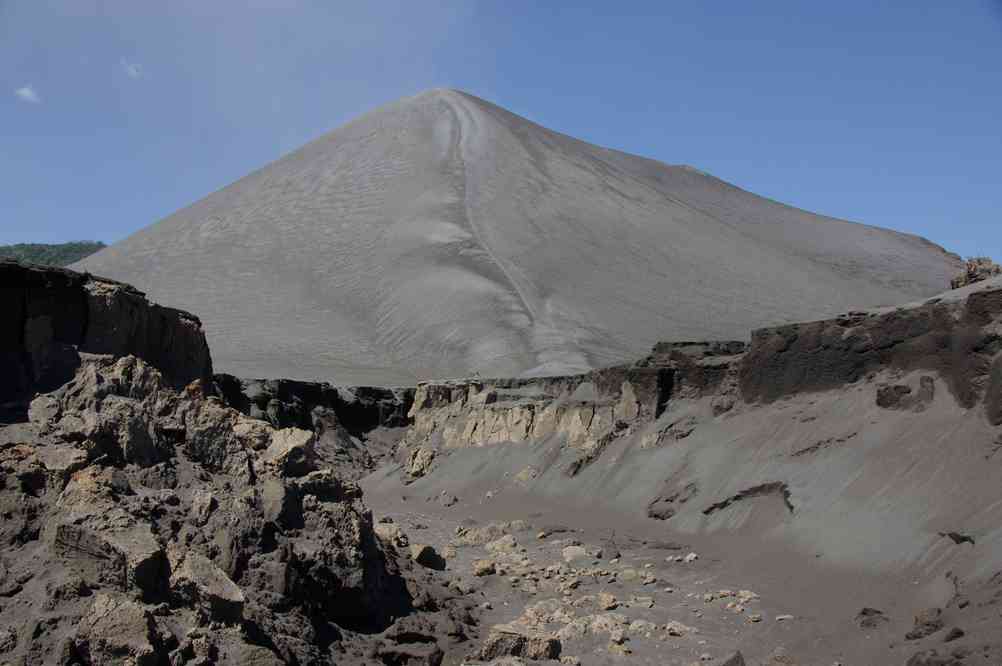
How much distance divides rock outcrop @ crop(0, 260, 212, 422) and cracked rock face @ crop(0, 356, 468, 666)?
0.46 meters

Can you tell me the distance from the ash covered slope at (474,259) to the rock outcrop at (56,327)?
115 feet

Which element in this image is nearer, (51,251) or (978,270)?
(978,270)

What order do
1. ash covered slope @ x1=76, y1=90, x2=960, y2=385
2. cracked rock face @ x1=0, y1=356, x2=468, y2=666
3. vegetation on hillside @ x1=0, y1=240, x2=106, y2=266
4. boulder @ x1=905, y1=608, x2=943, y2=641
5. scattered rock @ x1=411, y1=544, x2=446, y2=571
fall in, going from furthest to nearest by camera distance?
vegetation on hillside @ x1=0, y1=240, x2=106, y2=266, ash covered slope @ x1=76, y1=90, x2=960, y2=385, scattered rock @ x1=411, y1=544, x2=446, y2=571, boulder @ x1=905, y1=608, x2=943, y2=641, cracked rock face @ x1=0, y1=356, x2=468, y2=666

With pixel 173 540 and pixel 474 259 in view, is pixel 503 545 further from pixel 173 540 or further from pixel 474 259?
pixel 474 259

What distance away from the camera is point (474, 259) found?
79.8 meters

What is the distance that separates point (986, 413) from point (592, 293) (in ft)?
198

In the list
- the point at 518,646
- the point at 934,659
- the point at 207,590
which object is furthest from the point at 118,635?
the point at 934,659

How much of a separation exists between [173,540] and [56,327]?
14.5 ft

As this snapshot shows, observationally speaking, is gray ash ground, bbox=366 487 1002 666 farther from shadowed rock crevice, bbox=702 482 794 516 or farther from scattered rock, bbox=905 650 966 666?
shadowed rock crevice, bbox=702 482 794 516

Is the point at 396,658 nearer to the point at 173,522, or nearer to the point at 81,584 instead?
the point at 173,522

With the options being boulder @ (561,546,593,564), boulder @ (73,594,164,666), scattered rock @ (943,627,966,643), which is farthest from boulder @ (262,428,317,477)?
scattered rock @ (943,627,966,643)

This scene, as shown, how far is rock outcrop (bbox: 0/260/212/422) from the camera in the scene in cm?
1121

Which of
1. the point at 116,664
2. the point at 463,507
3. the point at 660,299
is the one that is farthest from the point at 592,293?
the point at 116,664

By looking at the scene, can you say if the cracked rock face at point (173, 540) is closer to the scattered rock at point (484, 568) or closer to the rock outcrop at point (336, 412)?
the scattered rock at point (484, 568)
